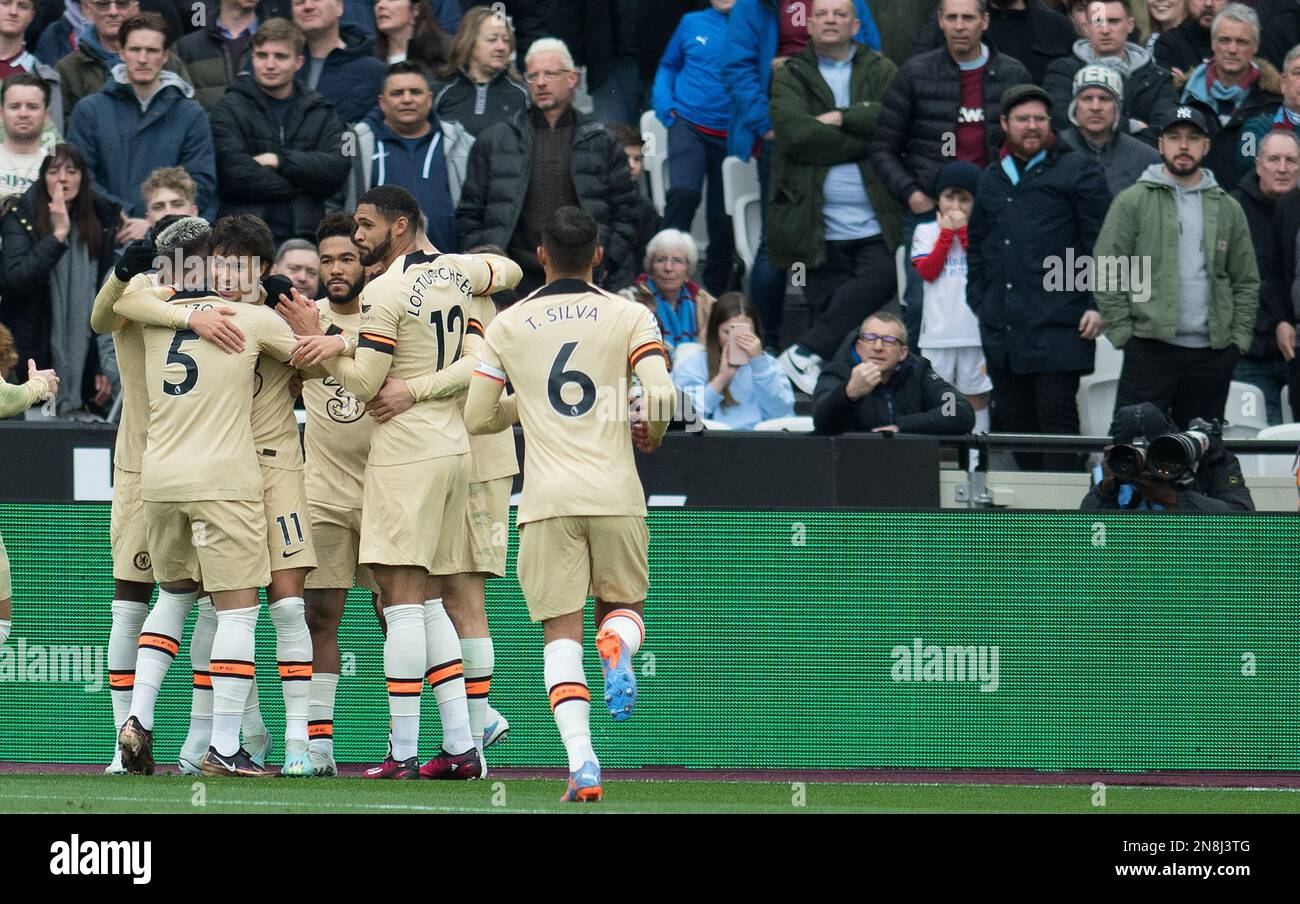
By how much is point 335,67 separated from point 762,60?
2.90 metres

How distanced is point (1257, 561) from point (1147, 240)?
2525mm

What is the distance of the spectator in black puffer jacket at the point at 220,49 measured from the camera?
1368 centimetres

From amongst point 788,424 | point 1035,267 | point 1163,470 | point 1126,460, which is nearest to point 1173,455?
point 1163,470

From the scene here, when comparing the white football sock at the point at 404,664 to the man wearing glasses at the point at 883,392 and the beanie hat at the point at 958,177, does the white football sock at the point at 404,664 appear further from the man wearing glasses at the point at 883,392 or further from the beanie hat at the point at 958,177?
the beanie hat at the point at 958,177

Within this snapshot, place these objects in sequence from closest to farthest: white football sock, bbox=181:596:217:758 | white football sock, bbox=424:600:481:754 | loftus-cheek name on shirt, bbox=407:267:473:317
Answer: loftus-cheek name on shirt, bbox=407:267:473:317
white football sock, bbox=424:600:481:754
white football sock, bbox=181:596:217:758

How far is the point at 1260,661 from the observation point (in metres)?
10.7

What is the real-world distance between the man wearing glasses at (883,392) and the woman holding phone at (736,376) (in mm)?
753

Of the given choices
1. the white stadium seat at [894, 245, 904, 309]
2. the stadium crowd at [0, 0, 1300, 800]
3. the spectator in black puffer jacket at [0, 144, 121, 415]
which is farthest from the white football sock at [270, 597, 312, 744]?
the white stadium seat at [894, 245, 904, 309]

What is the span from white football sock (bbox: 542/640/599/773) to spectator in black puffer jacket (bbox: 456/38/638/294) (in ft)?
16.5

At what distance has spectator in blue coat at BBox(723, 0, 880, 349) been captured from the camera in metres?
14.6

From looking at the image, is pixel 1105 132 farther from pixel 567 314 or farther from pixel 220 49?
pixel 567 314

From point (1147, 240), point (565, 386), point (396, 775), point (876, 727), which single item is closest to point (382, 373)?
point (565, 386)

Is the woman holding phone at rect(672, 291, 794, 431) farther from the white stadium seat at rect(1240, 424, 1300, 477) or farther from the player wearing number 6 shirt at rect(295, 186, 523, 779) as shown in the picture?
the player wearing number 6 shirt at rect(295, 186, 523, 779)

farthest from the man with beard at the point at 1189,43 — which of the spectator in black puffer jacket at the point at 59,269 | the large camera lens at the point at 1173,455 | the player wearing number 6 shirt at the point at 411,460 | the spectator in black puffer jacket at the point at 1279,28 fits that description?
the player wearing number 6 shirt at the point at 411,460
